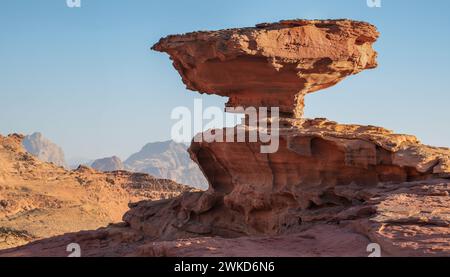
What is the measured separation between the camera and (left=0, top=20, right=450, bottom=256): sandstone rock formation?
1343 cm

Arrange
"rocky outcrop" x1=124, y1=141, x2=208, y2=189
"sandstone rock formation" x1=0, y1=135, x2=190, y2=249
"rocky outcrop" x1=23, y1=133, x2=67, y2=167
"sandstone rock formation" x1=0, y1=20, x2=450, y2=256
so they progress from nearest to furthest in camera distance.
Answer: "sandstone rock formation" x1=0, y1=20, x2=450, y2=256 → "sandstone rock formation" x1=0, y1=135, x2=190, y2=249 → "rocky outcrop" x1=124, y1=141, x2=208, y2=189 → "rocky outcrop" x1=23, y1=133, x2=67, y2=167

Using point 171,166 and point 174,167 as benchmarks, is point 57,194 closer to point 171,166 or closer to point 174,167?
point 174,167

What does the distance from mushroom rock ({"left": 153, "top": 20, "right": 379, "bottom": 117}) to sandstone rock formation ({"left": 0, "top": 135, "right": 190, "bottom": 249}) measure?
13853 mm

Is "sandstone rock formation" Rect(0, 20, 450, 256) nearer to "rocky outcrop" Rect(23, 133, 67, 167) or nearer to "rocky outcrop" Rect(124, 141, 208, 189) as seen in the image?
"rocky outcrop" Rect(124, 141, 208, 189)

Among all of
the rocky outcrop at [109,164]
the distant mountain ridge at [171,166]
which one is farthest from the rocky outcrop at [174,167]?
the rocky outcrop at [109,164]

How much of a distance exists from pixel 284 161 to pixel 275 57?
2879mm

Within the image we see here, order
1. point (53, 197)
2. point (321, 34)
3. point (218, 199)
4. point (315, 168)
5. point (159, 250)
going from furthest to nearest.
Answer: point (53, 197)
point (218, 199)
point (321, 34)
point (315, 168)
point (159, 250)

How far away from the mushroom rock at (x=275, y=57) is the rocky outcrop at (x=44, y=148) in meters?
147

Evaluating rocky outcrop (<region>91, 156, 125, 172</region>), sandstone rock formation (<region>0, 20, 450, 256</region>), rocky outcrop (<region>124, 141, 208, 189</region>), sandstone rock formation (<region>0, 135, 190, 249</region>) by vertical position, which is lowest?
rocky outcrop (<region>124, 141, 208, 189</region>)

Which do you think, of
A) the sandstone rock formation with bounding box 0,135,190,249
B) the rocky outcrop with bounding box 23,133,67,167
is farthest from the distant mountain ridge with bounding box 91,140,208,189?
the sandstone rock formation with bounding box 0,135,190,249
